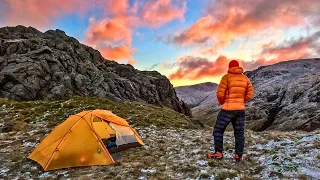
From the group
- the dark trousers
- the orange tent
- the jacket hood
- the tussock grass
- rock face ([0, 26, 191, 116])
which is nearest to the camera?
the jacket hood

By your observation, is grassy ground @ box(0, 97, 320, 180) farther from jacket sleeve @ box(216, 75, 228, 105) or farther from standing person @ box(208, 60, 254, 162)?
jacket sleeve @ box(216, 75, 228, 105)

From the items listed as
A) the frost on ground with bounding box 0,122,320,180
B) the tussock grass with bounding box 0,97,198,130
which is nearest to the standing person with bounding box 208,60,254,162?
the frost on ground with bounding box 0,122,320,180

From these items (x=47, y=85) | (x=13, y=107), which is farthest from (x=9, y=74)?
(x=13, y=107)

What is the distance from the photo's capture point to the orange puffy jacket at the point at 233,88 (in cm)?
1202

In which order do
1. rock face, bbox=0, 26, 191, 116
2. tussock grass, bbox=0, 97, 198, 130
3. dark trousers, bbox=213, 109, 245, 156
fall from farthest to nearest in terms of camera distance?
rock face, bbox=0, 26, 191, 116 < tussock grass, bbox=0, 97, 198, 130 < dark trousers, bbox=213, 109, 245, 156

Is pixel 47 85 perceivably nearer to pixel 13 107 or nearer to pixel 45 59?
pixel 45 59

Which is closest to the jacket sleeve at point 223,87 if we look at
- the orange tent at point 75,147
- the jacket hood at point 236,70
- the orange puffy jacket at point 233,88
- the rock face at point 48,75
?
the orange puffy jacket at point 233,88

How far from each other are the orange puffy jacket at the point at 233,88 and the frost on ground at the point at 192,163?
2678 millimetres

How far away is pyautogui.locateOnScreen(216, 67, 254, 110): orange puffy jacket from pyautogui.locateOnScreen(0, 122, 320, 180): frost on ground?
2678mm

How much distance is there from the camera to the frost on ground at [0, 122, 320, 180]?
10.9 metres

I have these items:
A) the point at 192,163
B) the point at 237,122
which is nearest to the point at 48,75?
the point at 192,163

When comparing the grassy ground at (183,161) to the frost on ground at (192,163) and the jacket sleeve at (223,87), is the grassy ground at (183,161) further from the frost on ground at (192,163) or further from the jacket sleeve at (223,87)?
the jacket sleeve at (223,87)

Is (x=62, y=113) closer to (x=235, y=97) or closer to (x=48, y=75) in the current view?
(x=235, y=97)

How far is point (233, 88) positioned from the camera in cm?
1202
